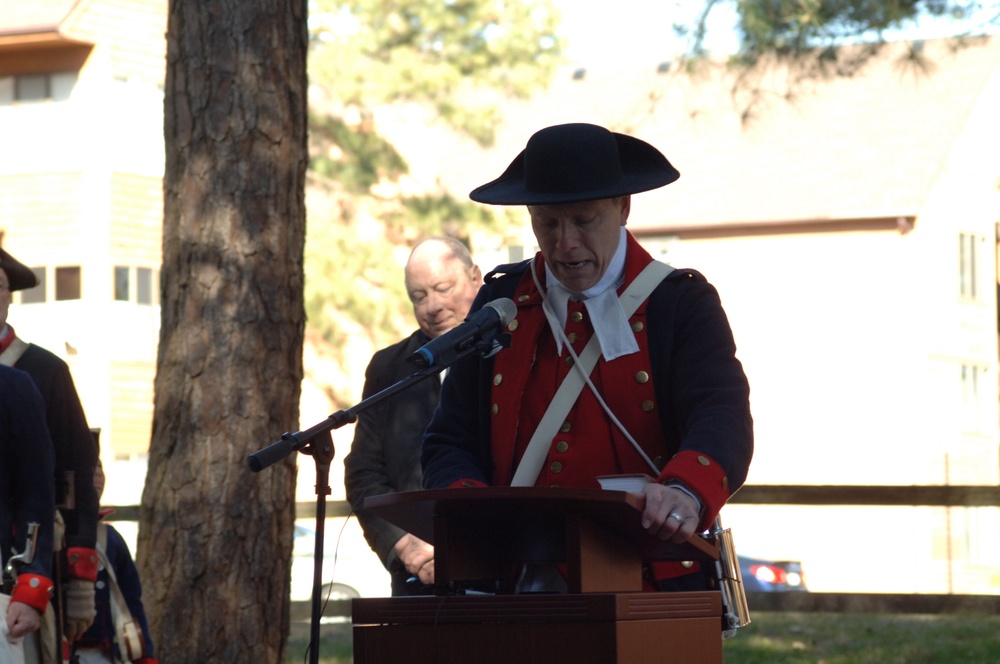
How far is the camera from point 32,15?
30797mm

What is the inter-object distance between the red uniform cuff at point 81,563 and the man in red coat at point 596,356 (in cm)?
230

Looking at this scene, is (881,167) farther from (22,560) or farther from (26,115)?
(22,560)

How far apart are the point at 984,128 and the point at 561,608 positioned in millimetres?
34001

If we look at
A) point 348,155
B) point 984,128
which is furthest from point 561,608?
point 984,128

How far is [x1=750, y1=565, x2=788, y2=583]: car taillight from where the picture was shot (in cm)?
2386

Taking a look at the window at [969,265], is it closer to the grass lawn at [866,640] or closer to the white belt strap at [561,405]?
the grass lawn at [866,640]

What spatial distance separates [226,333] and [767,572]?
18153 mm

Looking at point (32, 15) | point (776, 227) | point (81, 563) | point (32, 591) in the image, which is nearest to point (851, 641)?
point (81, 563)

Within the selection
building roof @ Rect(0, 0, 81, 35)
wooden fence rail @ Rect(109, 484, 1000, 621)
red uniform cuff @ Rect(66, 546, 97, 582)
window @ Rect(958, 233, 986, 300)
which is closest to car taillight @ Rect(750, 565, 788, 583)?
window @ Rect(958, 233, 986, 300)

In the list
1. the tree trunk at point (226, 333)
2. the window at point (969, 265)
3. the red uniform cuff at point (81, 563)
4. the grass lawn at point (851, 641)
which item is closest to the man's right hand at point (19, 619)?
the red uniform cuff at point (81, 563)

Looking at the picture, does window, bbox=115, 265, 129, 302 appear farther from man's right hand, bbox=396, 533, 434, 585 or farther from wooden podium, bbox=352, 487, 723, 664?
wooden podium, bbox=352, 487, 723, 664

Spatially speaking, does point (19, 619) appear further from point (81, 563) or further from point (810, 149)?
point (810, 149)

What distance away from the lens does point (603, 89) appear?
127ft

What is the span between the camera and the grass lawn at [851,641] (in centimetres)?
921
